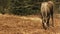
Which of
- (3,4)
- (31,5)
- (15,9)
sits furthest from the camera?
(3,4)

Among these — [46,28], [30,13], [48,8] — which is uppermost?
[48,8]

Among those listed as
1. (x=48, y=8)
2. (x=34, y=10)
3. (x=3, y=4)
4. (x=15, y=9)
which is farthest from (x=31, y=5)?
(x=48, y=8)

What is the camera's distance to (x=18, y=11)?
1873cm

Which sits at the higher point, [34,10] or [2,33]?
[2,33]

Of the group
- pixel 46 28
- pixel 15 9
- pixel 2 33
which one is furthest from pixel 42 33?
pixel 15 9

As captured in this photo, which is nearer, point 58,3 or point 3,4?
point 58,3

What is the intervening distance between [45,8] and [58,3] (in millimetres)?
9812

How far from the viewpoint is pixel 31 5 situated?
1986 cm

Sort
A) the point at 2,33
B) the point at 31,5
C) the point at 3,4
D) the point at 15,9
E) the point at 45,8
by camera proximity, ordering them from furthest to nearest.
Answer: the point at 3,4
the point at 31,5
the point at 15,9
the point at 45,8
the point at 2,33

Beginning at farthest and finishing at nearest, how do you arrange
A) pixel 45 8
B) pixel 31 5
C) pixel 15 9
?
pixel 31 5 < pixel 15 9 < pixel 45 8

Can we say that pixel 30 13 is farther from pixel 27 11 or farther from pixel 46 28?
pixel 46 28

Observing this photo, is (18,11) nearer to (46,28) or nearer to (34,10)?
(34,10)

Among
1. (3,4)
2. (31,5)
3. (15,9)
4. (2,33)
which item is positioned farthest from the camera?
(3,4)

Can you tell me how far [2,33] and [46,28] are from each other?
2.44 meters
